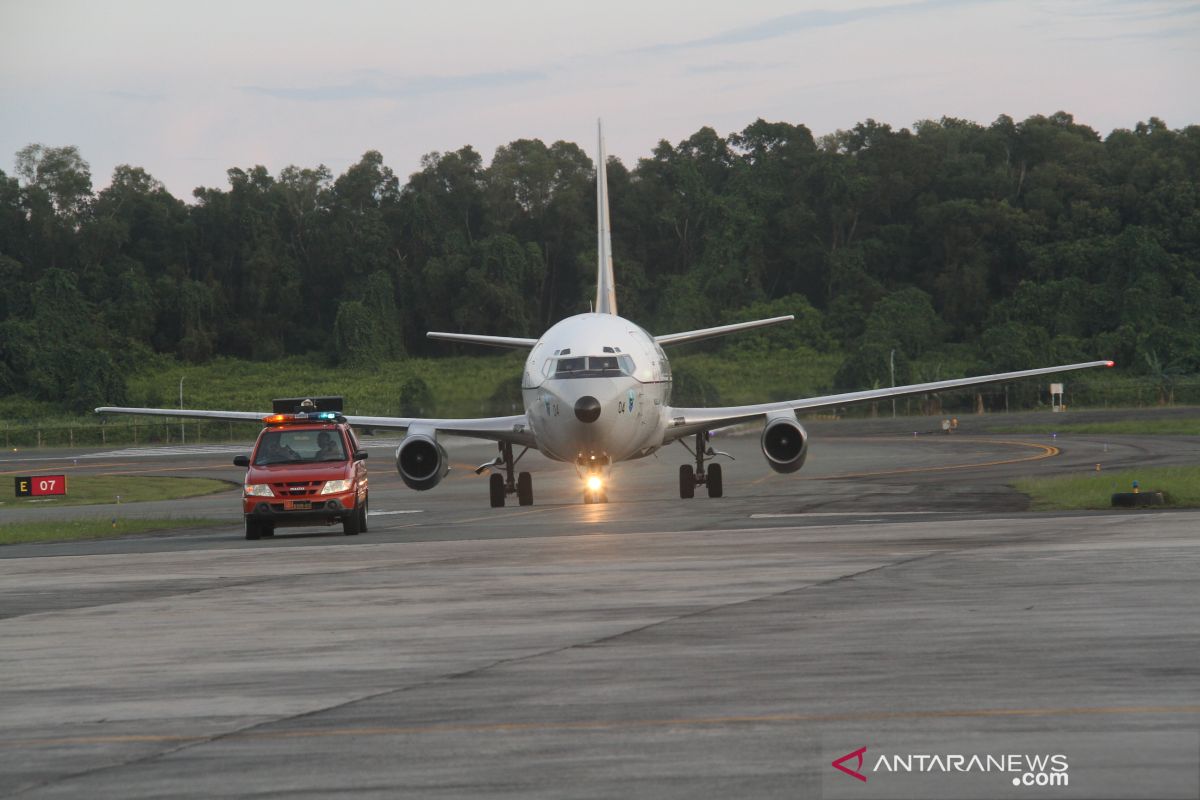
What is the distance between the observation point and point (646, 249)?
15288 cm

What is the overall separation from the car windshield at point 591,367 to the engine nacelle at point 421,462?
5.12m

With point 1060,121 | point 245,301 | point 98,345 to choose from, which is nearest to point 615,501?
point 98,345

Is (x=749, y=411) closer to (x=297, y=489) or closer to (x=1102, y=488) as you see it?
(x=1102, y=488)

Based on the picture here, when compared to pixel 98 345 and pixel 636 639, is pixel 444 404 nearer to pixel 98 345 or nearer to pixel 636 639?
pixel 636 639

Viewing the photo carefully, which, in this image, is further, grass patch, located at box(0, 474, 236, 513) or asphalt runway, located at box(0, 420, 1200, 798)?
grass patch, located at box(0, 474, 236, 513)

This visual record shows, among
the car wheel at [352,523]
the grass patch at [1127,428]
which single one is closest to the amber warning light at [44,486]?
the car wheel at [352,523]

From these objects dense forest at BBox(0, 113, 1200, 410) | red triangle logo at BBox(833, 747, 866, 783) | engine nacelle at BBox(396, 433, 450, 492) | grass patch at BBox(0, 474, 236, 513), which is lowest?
red triangle logo at BBox(833, 747, 866, 783)

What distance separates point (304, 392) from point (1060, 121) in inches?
3369

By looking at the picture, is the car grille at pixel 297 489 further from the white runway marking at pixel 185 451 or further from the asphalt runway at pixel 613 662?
the white runway marking at pixel 185 451

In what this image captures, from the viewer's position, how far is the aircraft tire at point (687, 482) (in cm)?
3891

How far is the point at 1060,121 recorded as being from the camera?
15575 cm

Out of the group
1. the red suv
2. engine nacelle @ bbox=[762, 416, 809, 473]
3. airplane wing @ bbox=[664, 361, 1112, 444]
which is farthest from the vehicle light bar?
engine nacelle @ bbox=[762, 416, 809, 473]

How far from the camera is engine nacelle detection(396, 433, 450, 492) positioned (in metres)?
38.0

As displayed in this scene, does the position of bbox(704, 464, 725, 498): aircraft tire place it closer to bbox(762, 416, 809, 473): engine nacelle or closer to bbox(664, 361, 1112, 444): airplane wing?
bbox(664, 361, 1112, 444): airplane wing
